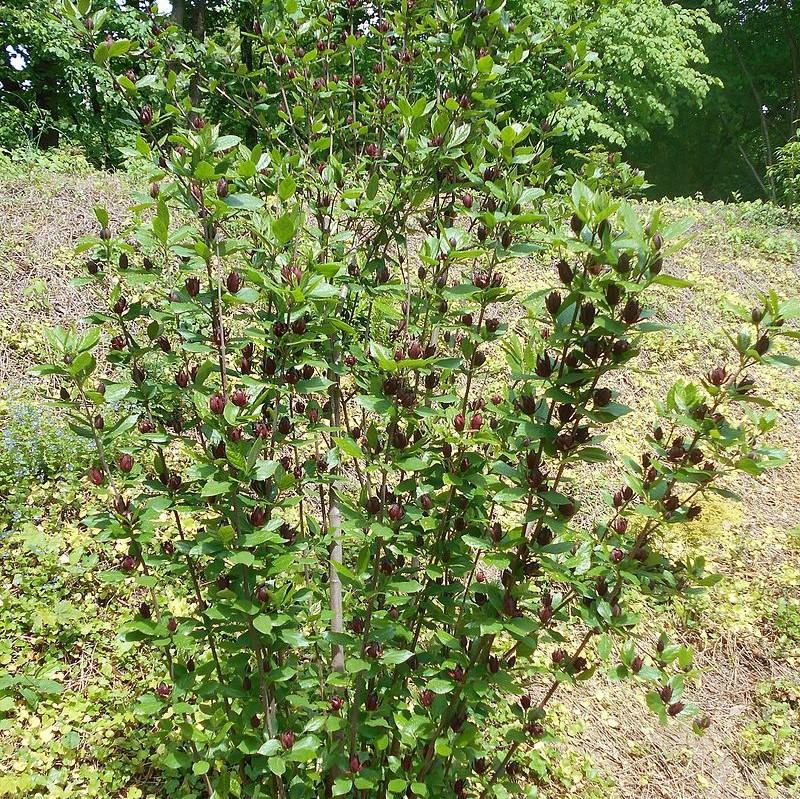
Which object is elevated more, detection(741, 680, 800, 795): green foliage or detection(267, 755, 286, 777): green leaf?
detection(267, 755, 286, 777): green leaf

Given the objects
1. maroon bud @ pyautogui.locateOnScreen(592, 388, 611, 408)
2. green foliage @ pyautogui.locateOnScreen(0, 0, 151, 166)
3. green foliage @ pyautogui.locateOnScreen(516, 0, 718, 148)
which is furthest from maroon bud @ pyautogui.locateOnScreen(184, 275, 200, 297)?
green foliage @ pyautogui.locateOnScreen(0, 0, 151, 166)

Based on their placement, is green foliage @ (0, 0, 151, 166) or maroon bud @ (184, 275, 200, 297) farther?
green foliage @ (0, 0, 151, 166)

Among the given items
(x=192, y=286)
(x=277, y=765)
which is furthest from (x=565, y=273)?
(x=277, y=765)

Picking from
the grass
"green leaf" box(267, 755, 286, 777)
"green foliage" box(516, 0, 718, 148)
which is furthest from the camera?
"green foliage" box(516, 0, 718, 148)

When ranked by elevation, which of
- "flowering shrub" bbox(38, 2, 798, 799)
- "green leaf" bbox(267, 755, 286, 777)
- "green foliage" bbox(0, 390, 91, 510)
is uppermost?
"flowering shrub" bbox(38, 2, 798, 799)

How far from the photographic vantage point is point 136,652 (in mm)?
2988

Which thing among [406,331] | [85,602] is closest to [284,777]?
[406,331]

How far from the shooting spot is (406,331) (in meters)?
1.73

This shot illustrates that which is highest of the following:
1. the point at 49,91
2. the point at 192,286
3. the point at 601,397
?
the point at 49,91

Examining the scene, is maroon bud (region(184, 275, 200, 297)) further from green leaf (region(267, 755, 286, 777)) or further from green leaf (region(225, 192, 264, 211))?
green leaf (region(267, 755, 286, 777))

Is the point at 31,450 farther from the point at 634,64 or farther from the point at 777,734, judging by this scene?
the point at 634,64

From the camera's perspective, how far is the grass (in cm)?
258

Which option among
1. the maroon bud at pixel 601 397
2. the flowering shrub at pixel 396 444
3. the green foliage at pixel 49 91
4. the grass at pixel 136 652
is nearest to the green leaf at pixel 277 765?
the flowering shrub at pixel 396 444

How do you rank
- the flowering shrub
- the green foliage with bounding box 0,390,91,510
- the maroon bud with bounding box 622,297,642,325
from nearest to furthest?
the maroon bud with bounding box 622,297,642,325 → the flowering shrub → the green foliage with bounding box 0,390,91,510
